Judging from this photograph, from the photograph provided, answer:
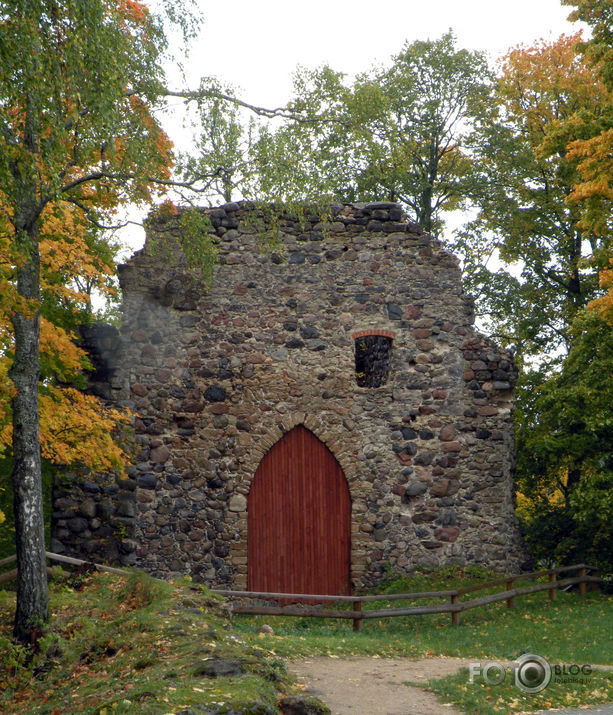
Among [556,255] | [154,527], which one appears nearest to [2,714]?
[154,527]

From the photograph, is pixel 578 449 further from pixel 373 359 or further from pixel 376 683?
pixel 376 683

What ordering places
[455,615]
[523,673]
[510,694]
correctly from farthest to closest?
[455,615] → [523,673] → [510,694]

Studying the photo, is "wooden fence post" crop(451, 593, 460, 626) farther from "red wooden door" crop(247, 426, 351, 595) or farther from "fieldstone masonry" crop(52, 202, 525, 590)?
"red wooden door" crop(247, 426, 351, 595)

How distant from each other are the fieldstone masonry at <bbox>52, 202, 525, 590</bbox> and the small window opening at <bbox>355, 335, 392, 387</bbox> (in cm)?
36

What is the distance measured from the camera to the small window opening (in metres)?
15.0

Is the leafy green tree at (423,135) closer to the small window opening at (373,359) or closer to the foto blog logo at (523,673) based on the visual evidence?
the small window opening at (373,359)

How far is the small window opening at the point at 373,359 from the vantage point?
49.3 ft

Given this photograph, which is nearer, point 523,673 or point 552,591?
point 523,673

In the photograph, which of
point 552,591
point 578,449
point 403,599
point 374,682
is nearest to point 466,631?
point 403,599

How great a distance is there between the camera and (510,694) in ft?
24.8

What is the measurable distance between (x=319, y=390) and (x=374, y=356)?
1.92 m

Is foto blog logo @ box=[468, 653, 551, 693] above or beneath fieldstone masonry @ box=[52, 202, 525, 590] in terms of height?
beneath

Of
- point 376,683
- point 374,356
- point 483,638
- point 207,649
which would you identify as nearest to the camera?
point 207,649

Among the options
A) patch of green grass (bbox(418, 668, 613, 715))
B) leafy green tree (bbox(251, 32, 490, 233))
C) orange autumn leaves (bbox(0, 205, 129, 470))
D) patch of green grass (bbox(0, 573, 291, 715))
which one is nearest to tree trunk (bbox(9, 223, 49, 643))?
patch of green grass (bbox(0, 573, 291, 715))
